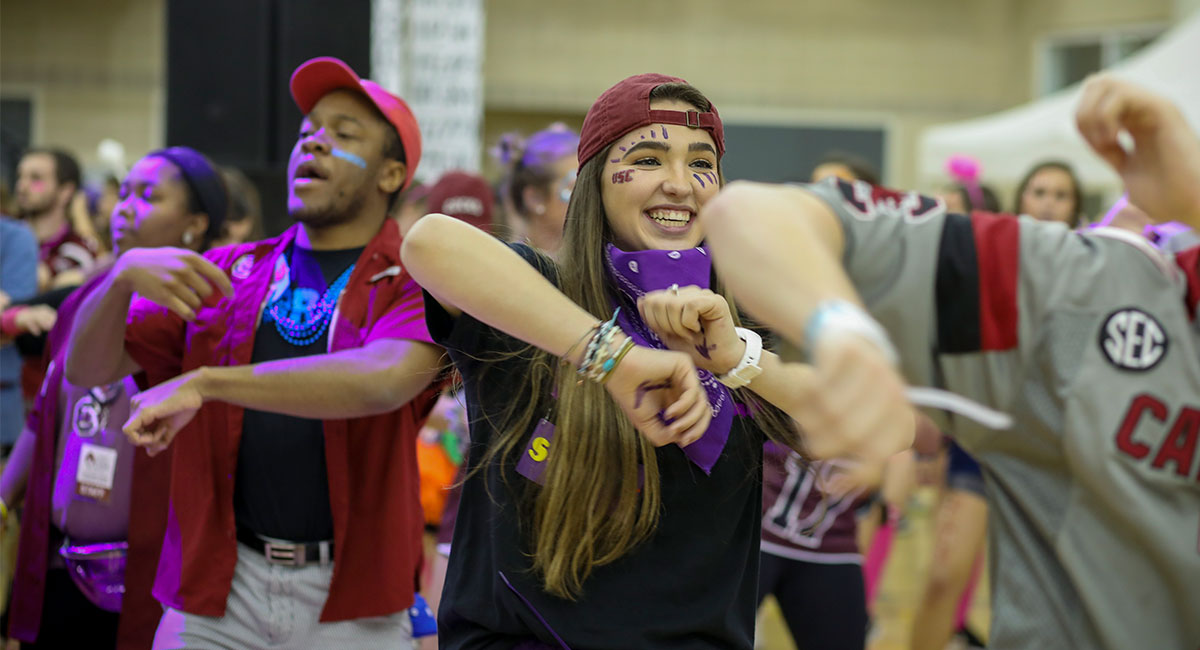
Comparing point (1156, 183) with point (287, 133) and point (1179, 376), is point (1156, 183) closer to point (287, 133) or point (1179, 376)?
point (1179, 376)

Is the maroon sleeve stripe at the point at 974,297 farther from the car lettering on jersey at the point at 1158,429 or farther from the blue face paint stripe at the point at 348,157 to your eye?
the blue face paint stripe at the point at 348,157

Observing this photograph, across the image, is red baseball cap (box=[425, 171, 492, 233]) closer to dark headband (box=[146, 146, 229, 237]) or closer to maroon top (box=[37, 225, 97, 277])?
dark headband (box=[146, 146, 229, 237])

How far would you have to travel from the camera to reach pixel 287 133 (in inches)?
198

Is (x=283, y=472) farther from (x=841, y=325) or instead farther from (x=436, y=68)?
(x=436, y=68)

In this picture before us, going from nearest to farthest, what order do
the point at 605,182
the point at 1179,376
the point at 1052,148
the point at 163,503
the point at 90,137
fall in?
the point at 1179,376
the point at 605,182
the point at 163,503
the point at 1052,148
the point at 90,137

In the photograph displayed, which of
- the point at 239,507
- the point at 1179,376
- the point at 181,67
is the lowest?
the point at 239,507

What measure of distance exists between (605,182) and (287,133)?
321cm

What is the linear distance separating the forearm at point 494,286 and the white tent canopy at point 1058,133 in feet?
26.0

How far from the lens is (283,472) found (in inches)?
108

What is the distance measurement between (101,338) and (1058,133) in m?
8.35

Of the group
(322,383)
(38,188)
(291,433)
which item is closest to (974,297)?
(322,383)

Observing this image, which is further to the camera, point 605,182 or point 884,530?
point 884,530

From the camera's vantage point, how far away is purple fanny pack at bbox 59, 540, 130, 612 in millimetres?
3084

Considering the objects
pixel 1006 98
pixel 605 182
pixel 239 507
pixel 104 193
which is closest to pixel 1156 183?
pixel 605 182
